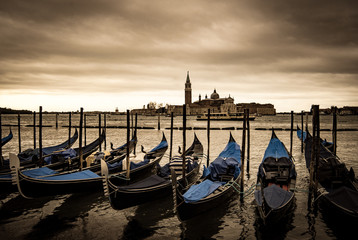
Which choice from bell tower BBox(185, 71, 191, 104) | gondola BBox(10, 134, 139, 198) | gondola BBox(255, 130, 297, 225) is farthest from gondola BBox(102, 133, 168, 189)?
bell tower BBox(185, 71, 191, 104)

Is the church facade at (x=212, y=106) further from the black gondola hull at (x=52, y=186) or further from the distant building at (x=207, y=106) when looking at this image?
the black gondola hull at (x=52, y=186)

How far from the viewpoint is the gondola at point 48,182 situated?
746 centimetres

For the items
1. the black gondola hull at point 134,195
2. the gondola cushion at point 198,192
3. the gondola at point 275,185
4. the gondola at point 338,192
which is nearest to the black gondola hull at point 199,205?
the gondola cushion at point 198,192

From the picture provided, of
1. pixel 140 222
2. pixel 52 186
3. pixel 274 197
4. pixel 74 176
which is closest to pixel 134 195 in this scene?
pixel 140 222

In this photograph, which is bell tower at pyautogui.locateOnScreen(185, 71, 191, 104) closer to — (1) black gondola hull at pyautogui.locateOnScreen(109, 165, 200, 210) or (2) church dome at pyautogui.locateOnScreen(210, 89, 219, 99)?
(2) church dome at pyautogui.locateOnScreen(210, 89, 219, 99)

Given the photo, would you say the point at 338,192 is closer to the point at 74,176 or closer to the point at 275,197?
the point at 275,197

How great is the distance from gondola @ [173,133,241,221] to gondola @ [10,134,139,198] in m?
3.19

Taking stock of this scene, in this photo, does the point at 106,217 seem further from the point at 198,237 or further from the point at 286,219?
the point at 286,219

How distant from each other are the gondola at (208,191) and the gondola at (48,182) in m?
3.19

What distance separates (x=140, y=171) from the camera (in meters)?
11.3

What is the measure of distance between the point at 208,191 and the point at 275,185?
72.2 inches

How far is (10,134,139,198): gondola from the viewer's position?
7.46 metres

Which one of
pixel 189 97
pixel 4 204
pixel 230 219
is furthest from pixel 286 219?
pixel 189 97

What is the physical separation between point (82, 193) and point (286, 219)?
6.66m
